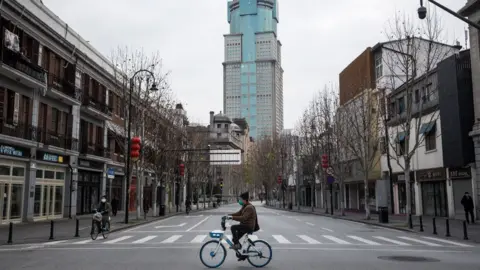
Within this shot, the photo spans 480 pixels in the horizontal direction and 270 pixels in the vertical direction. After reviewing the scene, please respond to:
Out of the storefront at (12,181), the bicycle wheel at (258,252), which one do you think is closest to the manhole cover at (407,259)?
the bicycle wheel at (258,252)

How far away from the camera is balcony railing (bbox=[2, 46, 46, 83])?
2432cm

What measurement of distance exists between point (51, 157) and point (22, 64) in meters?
7.39

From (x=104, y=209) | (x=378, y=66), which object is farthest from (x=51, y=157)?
(x=378, y=66)

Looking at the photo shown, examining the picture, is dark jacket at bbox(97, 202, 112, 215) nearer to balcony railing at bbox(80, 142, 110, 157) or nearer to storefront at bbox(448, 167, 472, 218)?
balcony railing at bbox(80, 142, 110, 157)

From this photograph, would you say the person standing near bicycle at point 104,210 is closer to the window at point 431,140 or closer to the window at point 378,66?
the window at point 431,140

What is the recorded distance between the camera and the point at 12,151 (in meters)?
25.7

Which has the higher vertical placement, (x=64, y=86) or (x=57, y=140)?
(x=64, y=86)

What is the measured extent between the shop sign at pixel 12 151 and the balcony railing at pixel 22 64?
4.32 metres

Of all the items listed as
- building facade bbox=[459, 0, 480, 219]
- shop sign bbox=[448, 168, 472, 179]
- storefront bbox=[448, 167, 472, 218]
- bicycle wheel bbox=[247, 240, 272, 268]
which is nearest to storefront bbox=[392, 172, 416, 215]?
storefront bbox=[448, 167, 472, 218]

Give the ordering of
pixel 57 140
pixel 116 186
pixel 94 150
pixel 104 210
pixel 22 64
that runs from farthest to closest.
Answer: pixel 116 186
pixel 94 150
pixel 57 140
pixel 22 64
pixel 104 210

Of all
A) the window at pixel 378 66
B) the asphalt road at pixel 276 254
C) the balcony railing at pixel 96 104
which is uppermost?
the window at pixel 378 66

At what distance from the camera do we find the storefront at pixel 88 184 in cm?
3544

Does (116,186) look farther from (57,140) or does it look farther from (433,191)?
(433,191)

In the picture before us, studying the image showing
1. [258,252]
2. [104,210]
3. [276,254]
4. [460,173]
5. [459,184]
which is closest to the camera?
[258,252]
